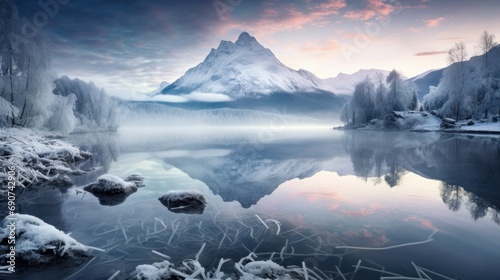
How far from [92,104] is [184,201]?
365 ft

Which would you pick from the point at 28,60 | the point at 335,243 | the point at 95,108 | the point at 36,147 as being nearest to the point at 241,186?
the point at 335,243

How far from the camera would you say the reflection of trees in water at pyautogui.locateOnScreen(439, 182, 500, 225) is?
1026 cm

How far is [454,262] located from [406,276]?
5.34 ft

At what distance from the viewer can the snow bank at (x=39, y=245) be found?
6.66 m

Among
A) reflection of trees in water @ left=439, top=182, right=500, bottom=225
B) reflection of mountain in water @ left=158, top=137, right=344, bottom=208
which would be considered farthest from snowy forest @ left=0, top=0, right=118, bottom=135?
reflection of trees in water @ left=439, top=182, right=500, bottom=225

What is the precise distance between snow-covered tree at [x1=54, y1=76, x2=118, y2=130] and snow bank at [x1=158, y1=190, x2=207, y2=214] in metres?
104

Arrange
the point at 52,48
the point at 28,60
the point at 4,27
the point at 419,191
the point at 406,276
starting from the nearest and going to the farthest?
the point at 406,276
the point at 419,191
the point at 4,27
the point at 28,60
the point at 52,48

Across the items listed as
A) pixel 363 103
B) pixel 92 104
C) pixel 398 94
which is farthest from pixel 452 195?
pixel 92 104

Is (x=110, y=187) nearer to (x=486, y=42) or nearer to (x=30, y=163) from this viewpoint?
(x=30, y=163)

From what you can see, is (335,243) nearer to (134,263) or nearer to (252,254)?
(252,254)

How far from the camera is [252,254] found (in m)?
7.21

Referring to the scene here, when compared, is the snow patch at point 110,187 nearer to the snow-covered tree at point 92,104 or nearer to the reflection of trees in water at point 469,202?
the reflection of trees in water at point 469,202

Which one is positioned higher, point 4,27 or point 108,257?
point 4,27

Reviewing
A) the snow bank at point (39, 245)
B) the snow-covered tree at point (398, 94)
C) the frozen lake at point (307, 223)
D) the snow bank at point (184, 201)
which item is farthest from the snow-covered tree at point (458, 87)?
the snow bank at point (39, 245)
